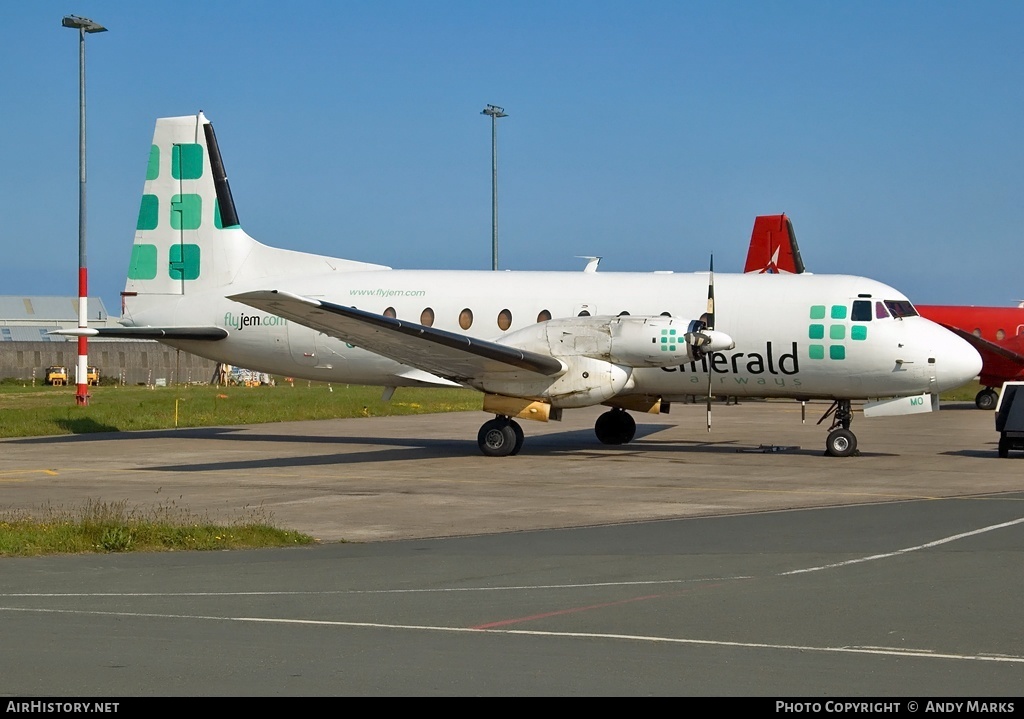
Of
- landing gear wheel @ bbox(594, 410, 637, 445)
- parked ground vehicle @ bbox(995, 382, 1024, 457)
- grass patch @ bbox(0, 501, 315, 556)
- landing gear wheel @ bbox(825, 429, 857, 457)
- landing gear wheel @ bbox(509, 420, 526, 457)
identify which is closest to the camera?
grass patch @ bbox(0, 501, 315, 556)

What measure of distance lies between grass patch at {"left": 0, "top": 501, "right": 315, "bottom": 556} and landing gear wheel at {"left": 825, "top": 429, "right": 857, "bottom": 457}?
12246 millimetres

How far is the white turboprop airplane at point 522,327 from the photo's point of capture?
830 inches

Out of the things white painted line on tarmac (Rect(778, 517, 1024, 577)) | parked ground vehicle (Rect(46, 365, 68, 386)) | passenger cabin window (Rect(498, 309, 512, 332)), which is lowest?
white painted line on tarmac (Rect(778, 517, 1024, 577))

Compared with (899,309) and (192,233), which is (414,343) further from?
(899,309)

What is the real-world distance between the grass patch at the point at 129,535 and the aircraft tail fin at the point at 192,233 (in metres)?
12.7

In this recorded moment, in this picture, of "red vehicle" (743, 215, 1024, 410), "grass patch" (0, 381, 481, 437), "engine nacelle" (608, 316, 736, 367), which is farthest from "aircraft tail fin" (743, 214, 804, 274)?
"engine nacelle" (608, 316, 736, 367)

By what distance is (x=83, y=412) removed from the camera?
31.8m

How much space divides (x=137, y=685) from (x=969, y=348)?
18.5m

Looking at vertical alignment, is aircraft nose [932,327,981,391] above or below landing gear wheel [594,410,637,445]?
above

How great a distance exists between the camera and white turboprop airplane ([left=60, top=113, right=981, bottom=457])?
21094 millimetres

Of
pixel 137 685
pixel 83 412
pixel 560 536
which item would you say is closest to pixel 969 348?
pixel 560 536

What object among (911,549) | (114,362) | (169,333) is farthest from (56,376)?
(911,549)

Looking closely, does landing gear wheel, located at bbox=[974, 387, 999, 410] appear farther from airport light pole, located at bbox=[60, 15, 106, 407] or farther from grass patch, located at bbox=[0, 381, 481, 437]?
airport light pole, located at bbox=[60, 15, 106, 407]

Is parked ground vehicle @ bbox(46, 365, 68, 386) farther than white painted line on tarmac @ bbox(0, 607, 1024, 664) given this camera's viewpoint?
Yes
